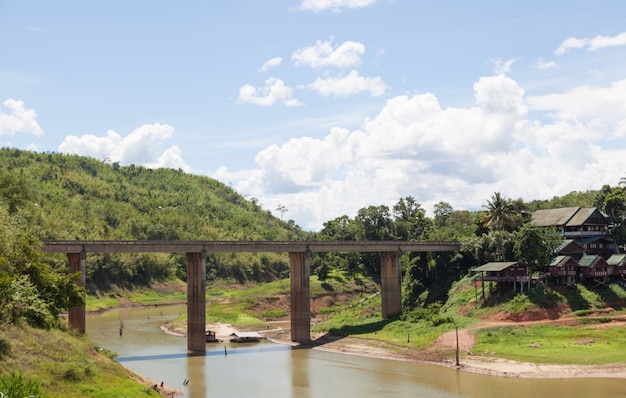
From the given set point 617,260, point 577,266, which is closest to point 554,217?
point 617,260

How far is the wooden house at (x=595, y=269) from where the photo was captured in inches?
4183

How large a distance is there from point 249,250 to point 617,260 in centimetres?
5983

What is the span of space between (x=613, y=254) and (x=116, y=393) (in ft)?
297

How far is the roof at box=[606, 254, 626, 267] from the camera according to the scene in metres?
108

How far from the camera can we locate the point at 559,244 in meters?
110

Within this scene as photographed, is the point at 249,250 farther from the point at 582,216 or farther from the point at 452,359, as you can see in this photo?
the point at 582,216

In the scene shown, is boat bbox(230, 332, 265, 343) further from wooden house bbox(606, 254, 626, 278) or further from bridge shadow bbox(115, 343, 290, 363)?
wooden house bbox(606, 254, 626, 278)

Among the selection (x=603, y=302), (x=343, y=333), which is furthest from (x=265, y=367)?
(x=603, y=302)

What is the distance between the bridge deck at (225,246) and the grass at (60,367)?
35629 mm

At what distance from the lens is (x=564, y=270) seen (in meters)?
106

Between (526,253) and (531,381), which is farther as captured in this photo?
(526,253)

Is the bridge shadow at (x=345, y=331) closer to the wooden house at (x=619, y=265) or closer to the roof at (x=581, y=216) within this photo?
the roof at (x=581, y=216)

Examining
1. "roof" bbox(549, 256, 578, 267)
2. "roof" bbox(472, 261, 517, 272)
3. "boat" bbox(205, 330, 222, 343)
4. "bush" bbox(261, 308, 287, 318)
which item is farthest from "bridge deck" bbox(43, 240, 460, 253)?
"bush" bbox(261, 308, 287, 318)

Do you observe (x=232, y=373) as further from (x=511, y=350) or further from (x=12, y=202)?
(x=12, y=202)
